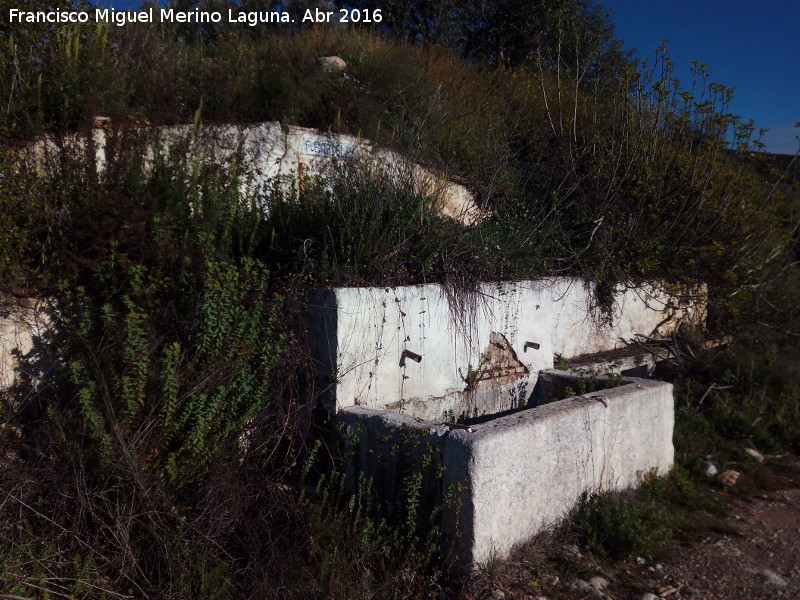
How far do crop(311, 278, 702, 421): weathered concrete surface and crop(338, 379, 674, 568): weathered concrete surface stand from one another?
0.30 metres

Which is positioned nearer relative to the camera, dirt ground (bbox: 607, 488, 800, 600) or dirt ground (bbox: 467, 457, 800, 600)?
dirt ground (bbox: 467, 457, 800, 600)

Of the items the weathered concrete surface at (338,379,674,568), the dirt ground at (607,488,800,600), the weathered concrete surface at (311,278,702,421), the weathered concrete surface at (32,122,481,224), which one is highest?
the weathered concrete surface at (32,122,481,224)

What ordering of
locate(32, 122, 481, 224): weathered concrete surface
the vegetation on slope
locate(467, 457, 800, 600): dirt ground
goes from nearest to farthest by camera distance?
the vegetation on slope, locate(467, 457, 800, 600): dirt ground, locate(32, 122, 481, 224): weathered concrete surface

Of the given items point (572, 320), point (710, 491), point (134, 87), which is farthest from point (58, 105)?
point (710, 491)

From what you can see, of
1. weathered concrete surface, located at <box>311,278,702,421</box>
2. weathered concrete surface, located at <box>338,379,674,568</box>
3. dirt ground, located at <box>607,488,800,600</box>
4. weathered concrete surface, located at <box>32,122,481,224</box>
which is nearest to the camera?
weathered concrete surface, located at <box>338,379,674,568</box>

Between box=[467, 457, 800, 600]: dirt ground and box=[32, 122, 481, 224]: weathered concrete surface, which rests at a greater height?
box=[32, 122, 481, 224]: weathered concrete surface

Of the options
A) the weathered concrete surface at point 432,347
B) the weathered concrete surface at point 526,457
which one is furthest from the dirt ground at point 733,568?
the weathered concrete surface at point 432,347

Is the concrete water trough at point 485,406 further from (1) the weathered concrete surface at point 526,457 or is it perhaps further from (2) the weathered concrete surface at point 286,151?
(2) the weathered concrete surface at point 286,151

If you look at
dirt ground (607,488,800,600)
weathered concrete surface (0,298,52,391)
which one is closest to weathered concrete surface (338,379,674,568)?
dirt ground (607,488,800,600)

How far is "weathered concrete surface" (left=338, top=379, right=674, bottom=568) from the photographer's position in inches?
129

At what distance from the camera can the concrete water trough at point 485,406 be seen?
11.0ft

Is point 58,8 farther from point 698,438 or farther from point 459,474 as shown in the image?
point 698,438

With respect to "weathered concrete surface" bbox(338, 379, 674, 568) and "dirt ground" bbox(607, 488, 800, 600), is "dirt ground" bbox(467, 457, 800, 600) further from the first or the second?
"weathered concrete surface" bbox(338, 379, 674, 568)

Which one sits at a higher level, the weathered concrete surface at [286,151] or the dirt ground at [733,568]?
the weathered concrete surface at [286,151]
